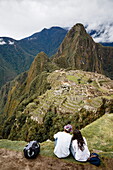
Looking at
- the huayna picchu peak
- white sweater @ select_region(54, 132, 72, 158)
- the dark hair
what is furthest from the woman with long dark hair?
the huayna picchu peak

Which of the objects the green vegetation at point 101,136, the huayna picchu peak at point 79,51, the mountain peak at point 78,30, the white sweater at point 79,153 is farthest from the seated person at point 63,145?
the mountain peak at point 78,30

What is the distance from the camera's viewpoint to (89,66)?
504ft

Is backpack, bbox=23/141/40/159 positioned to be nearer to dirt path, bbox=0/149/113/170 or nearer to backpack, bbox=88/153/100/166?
dirt path, bbox=0/149/113/170

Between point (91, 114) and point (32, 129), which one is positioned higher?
point (91, 114)

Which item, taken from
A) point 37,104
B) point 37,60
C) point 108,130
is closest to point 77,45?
point 37,60

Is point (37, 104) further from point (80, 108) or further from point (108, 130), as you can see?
point (108, 130)

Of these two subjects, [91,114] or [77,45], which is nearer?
[91,114]

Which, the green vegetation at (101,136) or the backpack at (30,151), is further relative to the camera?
the green vegetation at (101,136)

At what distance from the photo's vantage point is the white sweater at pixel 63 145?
4.93 meters

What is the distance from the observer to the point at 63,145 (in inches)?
195

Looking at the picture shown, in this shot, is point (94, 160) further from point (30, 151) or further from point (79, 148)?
point (30, 151)

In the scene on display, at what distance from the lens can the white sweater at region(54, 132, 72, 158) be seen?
4934 mm

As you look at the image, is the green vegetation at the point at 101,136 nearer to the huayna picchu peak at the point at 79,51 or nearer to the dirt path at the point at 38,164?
the dirt path at the point at 38,164

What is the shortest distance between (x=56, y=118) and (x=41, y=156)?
22.5 metres
